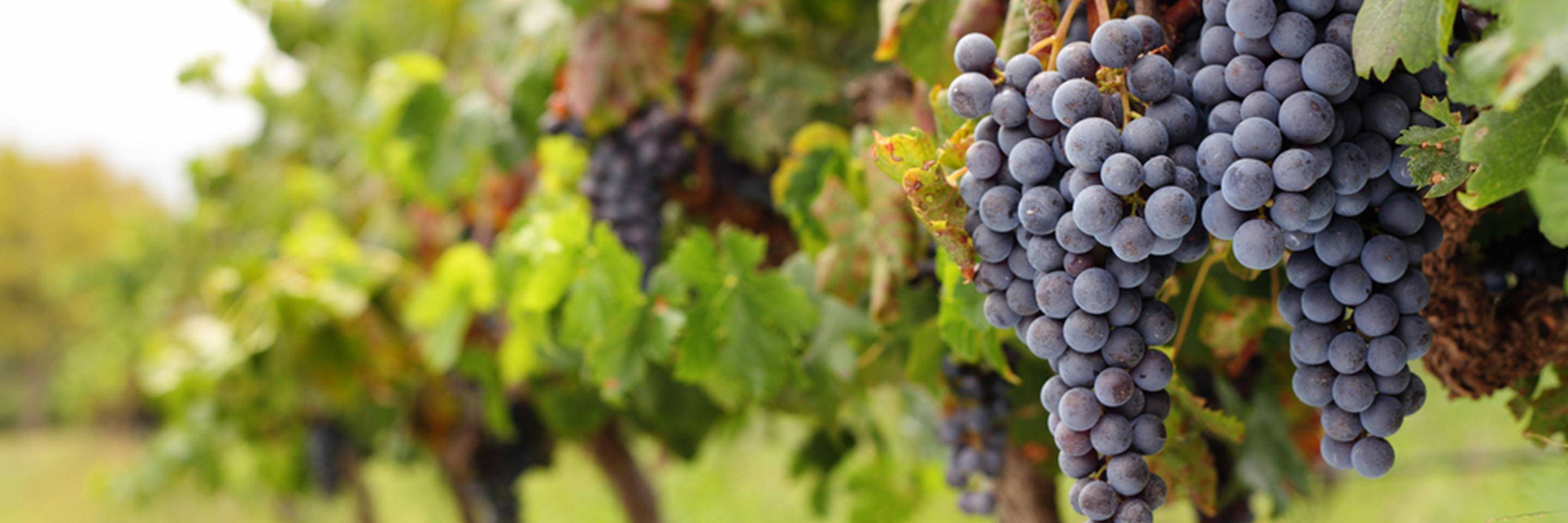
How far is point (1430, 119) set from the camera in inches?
20.5

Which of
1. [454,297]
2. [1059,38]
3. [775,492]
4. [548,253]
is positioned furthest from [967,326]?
[775,492]

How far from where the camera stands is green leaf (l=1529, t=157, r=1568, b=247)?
0.39 meters

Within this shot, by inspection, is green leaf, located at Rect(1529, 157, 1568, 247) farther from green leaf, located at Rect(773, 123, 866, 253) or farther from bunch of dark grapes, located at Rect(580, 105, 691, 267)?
bunch of dark grapes, located at Rect(580, 105, 691, 267)

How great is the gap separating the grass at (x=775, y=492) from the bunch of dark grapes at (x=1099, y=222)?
0.23 m

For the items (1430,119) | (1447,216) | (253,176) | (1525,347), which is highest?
(1430,119)

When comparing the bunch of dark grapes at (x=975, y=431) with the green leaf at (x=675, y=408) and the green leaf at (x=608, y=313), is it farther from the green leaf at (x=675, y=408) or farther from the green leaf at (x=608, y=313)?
the green leaf at (x=675, y=408)

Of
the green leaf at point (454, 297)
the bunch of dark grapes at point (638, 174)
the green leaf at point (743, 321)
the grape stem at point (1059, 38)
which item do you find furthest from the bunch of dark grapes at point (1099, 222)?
the green leaf at point (454, 297)

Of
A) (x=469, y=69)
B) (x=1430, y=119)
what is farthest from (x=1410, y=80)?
(x=469, y=69)

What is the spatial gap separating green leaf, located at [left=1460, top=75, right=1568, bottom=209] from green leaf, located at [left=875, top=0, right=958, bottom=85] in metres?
0.44

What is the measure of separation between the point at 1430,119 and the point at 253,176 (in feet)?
10.8

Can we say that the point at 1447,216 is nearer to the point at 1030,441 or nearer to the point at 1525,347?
the point at 1525,347

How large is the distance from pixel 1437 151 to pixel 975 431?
64 centimetres

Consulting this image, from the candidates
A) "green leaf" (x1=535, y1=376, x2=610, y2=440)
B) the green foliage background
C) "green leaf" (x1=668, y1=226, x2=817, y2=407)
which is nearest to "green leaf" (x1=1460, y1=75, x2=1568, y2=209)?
the green foliage background

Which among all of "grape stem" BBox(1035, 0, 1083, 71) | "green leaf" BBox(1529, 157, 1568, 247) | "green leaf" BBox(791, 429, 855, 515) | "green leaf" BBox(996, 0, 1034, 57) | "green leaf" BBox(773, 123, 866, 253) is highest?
"grape stem" BBox(1035, 0, 1083, 71)
